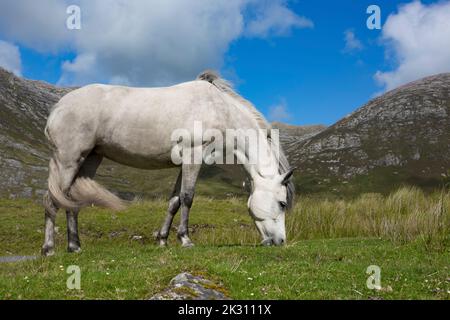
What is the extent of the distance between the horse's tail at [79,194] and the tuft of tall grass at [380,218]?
260 inches

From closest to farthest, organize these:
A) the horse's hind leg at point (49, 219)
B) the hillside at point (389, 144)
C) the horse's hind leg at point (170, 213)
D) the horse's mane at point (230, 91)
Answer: the horse's hind leg at point (49, 219)
the horse's hind leg at point (170, 213)
the horse's mane at point (230, 91)
the hillside at point (389, 144)

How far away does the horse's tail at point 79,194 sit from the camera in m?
10.8

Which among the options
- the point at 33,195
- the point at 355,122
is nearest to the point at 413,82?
the point at 355,122

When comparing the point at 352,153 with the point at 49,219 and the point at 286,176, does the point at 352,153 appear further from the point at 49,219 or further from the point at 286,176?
the point at 49,219

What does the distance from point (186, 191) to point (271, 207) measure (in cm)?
211

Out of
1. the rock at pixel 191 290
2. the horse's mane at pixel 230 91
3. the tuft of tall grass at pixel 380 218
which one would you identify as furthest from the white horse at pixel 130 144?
the rock at pixel 191 290

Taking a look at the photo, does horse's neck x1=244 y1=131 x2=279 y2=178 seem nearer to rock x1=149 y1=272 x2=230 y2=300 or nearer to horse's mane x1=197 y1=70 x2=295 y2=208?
horse's mane x1=197 y1=70 x2=295 y2=208

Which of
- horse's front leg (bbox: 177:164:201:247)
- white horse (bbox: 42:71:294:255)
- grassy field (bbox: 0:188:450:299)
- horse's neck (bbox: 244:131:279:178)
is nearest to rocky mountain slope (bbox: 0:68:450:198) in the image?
grassy field (bbox: 0:188:450:299)

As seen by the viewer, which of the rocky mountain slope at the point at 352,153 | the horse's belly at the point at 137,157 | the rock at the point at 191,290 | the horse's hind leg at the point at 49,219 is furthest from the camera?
the rocky mountain slope at the point at 352,153

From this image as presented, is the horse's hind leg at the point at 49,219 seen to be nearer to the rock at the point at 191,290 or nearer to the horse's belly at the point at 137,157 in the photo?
the horse's belly at the point at 137,157

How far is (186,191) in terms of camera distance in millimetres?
11086

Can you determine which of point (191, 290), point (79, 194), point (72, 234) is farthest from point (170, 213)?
point (191, 290)

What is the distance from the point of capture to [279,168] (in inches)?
464

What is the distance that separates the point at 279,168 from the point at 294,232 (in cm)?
444
